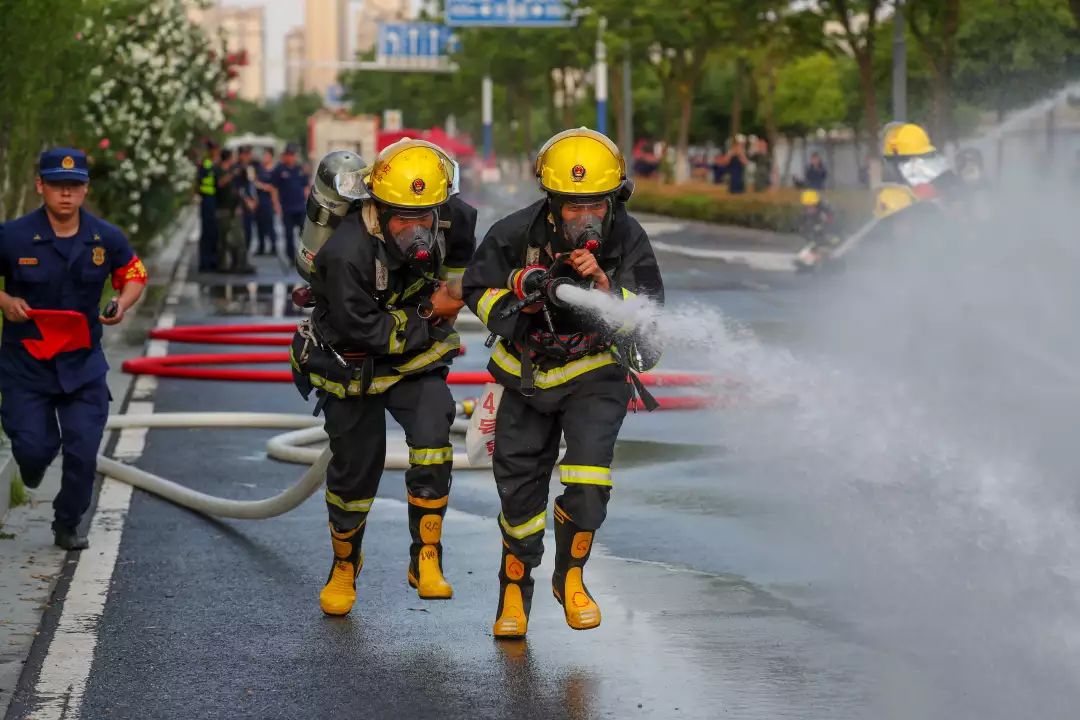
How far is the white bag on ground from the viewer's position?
6625mm

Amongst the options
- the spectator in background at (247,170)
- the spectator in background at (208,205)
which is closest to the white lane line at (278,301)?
the spectator in background at (208,205)

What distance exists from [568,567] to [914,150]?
985 cm

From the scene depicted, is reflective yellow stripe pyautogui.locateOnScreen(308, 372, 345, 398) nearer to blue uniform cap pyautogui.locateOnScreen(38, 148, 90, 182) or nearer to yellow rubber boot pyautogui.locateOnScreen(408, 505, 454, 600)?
yellow rubber boot pyautogui.locateOnScreen(408, 505, 454, 600)

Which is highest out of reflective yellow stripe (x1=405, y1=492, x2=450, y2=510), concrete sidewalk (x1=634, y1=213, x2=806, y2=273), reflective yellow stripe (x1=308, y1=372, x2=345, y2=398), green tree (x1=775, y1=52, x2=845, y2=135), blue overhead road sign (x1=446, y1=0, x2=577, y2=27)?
blue overhead road sign (x1=446, y1=0, x2=577, y2=27)

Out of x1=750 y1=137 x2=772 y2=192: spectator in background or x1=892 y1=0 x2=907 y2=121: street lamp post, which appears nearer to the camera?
x1=892 y1=0 x2=907 y2=121: street lamp post

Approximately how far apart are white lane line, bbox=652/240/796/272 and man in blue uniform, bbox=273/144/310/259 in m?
5.04

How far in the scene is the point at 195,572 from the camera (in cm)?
773

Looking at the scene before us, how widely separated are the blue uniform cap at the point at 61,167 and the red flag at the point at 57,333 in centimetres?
52

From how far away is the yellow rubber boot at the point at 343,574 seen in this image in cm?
692

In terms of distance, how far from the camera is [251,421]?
461 inches

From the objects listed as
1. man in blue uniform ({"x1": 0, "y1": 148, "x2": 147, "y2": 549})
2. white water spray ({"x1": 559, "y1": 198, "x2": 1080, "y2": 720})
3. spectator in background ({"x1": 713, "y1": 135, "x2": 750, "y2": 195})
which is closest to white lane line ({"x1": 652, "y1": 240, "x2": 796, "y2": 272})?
white water spray ({"x1": 559, "y1": 198, "x2": 1080, "y2": 720})

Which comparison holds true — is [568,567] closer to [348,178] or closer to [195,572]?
[348,178]

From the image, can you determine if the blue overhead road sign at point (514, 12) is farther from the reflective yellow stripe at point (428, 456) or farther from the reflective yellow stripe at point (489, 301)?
the reflective yellow stripe at point (489, 301)

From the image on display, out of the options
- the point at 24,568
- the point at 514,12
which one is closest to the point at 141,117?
the point at 24,568
